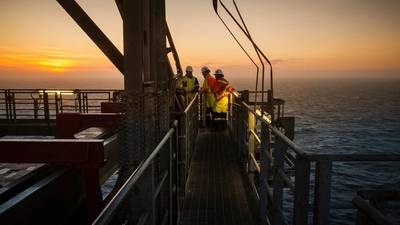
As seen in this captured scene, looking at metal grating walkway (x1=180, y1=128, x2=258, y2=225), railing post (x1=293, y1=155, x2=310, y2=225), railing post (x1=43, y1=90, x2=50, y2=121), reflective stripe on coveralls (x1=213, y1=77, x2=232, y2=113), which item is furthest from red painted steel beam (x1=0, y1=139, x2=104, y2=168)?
railing post (x1=43, y1=90, x2=50, y2=121)

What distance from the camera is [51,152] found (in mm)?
4434

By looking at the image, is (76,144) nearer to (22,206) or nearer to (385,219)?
(22,206)

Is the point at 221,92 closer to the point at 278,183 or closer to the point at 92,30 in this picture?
the point at 92,30

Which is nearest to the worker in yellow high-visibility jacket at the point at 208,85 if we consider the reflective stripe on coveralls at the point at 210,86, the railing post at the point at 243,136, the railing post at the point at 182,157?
the reflective stripe on coveralls at the point at 210,86

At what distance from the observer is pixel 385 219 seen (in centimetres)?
153

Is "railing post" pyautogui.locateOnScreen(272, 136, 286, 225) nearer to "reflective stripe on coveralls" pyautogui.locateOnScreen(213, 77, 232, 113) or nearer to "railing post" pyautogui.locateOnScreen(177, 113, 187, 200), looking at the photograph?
"railing post" pyautogui.locateOnScreen(177, 113, 187, 200)

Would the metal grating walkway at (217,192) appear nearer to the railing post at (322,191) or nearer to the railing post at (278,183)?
the railing post at (278,183)

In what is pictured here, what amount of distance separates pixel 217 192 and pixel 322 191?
351 cm

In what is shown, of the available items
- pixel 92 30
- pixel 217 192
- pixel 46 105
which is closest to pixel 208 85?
pixel 217 192

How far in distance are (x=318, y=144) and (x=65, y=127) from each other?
128 ft

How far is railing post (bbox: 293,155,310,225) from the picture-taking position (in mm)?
2689

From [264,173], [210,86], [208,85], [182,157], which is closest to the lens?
[264,173]

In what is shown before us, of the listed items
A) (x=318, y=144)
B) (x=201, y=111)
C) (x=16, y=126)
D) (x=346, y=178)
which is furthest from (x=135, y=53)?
(x=318, y=144)

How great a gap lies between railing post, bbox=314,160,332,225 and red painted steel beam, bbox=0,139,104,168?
2.91 m
